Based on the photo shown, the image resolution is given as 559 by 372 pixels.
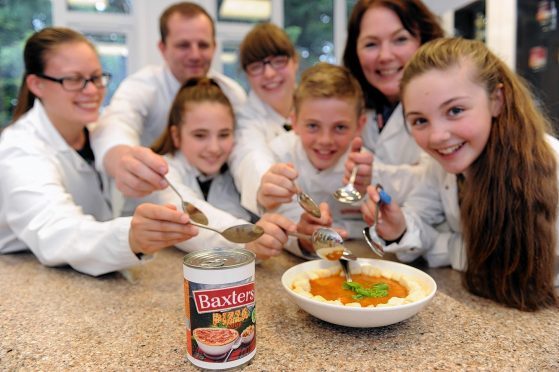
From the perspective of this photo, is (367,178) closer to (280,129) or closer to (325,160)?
(325,160)

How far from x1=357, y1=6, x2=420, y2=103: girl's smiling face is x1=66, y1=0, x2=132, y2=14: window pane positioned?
3.10 meters

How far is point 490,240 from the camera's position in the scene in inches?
37.5

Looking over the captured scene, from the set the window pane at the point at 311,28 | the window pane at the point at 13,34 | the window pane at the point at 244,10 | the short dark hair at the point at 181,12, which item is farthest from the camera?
the window pane at the point at 311,28

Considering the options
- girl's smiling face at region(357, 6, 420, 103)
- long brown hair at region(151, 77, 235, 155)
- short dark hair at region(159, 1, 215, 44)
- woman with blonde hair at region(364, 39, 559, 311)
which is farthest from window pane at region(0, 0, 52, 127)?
woman with blonde hair at region(364, 39, 559, 311)

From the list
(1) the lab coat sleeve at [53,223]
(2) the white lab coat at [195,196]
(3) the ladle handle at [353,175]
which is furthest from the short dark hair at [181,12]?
(3) the ladle handle at [353,175]

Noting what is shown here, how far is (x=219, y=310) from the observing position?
594 millimetres

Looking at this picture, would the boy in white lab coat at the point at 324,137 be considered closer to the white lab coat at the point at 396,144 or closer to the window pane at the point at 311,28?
the white lab coat at the point at 396,144

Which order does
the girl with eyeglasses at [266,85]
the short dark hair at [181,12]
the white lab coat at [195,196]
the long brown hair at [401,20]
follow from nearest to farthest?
the white lab coat at [195,196]
the long brown hair at [401,20]
the girl with eyeglasses at [266,85]
the short dark hair at [181,12]

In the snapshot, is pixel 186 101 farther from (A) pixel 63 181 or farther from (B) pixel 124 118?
(A) pixel 63 181

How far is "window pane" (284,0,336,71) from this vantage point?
430 centimetres

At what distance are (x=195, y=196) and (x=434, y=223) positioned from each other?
0.69m

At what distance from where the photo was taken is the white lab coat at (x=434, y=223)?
1104mm

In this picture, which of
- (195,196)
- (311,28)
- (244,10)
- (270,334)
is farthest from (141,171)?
(311,28)

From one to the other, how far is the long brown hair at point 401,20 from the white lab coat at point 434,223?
33 centimetres
